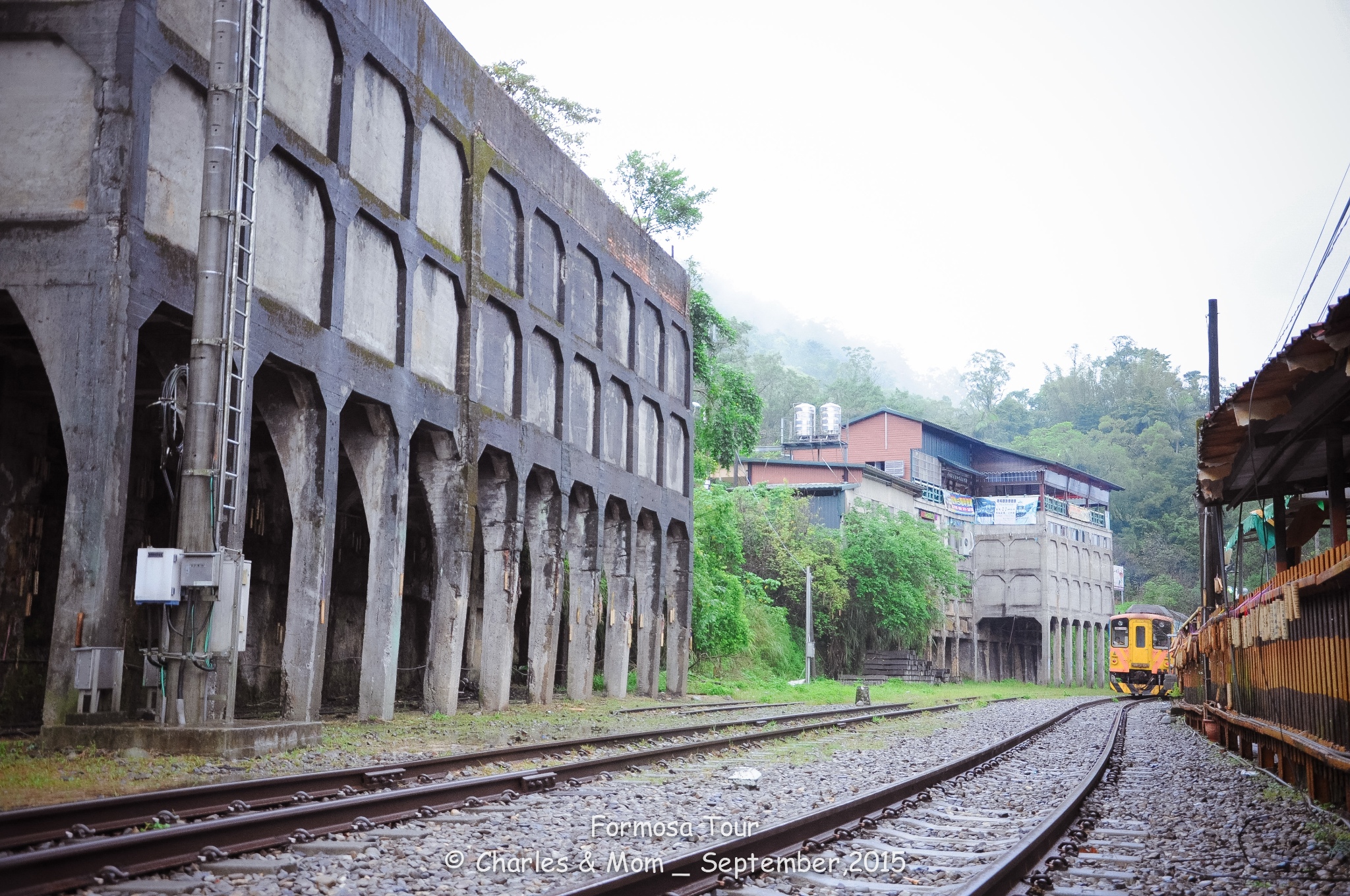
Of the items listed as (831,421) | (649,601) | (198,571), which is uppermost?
(831,421)

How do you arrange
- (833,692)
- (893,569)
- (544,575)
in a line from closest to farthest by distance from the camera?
(544,575)
(833,692)
(893,569)

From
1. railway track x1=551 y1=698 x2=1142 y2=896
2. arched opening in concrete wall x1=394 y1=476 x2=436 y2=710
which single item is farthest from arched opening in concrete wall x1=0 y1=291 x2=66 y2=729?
railway track x1=551 y1=698 x2=1142 y2=896

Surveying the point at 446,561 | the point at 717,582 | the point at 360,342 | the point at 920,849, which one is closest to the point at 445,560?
the point at 446,561

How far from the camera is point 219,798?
866 cm

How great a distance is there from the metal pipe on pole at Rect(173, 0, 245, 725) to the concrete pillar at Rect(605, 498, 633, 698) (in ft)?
52.5

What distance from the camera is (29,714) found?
1634 centimetres

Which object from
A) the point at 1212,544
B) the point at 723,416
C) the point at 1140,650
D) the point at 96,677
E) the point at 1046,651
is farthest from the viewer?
the point at 1046,651

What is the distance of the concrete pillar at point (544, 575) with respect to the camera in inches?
939

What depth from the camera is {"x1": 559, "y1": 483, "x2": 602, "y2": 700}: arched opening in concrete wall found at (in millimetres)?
25984

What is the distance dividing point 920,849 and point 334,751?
24.2 feet

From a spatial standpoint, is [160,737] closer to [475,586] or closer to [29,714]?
[29,714]

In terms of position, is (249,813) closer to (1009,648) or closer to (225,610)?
(225,610)

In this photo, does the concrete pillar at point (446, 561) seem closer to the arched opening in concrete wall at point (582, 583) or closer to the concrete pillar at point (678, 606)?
the arched opening in concrete wall at point (582, 583)

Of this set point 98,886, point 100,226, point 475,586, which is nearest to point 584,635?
point 475,586
